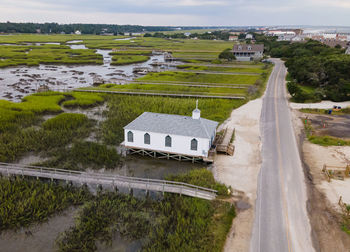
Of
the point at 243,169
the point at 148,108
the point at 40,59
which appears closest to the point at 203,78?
the point at 148,108

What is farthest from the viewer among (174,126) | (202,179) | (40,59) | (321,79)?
(40,59)

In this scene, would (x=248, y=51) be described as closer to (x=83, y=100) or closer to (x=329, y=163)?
(x=83, y=100)

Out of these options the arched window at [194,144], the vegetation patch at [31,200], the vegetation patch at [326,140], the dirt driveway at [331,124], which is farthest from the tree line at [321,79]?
the vegetation patch at [31,200]

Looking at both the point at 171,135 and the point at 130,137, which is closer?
the point at 171,135

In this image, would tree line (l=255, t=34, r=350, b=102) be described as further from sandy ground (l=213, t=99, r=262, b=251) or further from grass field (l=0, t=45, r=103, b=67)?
grass field (l=0, t=45, r=103, b=67)

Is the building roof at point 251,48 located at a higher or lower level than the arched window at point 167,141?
higher

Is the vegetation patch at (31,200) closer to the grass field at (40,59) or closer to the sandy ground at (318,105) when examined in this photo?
the sandy ground at (318,105)
